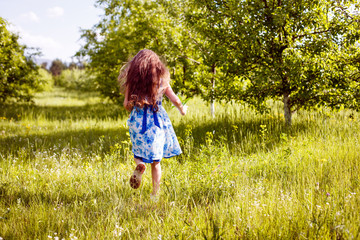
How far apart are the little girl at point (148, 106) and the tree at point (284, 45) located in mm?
2292

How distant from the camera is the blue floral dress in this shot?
3.15m

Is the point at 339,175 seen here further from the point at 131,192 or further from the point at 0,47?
the point at 0,47

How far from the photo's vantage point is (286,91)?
554cm

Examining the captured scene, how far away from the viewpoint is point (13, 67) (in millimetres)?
10508

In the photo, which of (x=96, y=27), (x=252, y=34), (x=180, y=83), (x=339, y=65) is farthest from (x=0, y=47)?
(x=339, y=65)

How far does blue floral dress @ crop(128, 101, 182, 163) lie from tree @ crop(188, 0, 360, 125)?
237 centimetres

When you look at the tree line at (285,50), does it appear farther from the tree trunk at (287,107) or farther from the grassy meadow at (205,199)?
the grassy meadow at (205,199)

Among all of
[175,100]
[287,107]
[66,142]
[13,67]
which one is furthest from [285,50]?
[13,67]

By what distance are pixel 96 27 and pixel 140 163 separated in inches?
422

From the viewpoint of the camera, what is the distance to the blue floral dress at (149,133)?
10.3ft

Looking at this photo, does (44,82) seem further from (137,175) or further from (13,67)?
(137,175)

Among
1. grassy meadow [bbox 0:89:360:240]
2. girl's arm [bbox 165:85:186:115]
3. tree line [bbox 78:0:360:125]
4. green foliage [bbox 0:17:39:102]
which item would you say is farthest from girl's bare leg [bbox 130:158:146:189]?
green foliage [bbox 0:17:39:102]

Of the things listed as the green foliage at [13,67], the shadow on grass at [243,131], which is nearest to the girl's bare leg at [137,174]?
the shadow on grass at [243,131]

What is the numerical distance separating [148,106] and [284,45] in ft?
10.9
